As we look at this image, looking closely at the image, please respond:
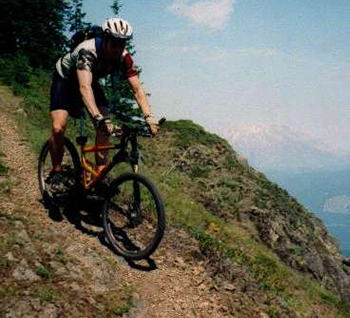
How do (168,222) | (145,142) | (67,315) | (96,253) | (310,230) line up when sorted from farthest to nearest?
(145,142) → (310,230) → (168,222) → (96,253) → (67,315)

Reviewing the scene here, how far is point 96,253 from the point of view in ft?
26.1

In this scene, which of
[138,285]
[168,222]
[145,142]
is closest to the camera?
[138,285]

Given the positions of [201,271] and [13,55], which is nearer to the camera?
[201,271]

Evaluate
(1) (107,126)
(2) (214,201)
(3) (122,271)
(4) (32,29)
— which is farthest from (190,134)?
(1) (107,126)

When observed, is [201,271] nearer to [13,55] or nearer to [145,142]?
[145,142]

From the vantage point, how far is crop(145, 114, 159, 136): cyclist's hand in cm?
745

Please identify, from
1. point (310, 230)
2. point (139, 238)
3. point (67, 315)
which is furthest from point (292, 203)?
point (67, 315)

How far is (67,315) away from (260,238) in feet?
47.0

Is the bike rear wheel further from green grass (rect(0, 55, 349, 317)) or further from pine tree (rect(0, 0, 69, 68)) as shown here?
pine tree (rect(0, 0, 69, 68))

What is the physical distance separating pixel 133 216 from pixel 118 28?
126 inches

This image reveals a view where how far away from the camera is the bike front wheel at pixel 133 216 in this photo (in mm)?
7062

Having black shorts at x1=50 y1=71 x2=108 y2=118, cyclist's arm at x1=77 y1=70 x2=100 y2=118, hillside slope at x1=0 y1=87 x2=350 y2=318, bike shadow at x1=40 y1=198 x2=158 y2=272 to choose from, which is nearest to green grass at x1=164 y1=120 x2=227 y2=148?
hillside slope at x1=0 y1=87 x2=350 y2=318

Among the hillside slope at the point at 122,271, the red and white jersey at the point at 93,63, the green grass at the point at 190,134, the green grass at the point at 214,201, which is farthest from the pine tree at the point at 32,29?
the red and white jersey at the point at 93,63

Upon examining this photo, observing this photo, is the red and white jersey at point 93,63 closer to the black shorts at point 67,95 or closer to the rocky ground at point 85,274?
the black shorts at point 67,95
